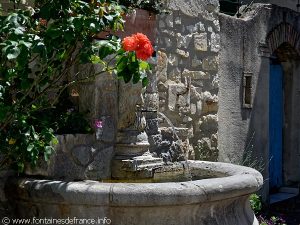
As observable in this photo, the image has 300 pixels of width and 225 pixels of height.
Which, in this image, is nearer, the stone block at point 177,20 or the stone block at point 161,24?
the stone block at point 161,24

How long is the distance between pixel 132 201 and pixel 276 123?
481cm

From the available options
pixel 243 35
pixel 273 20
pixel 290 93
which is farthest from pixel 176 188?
pixel 290 93

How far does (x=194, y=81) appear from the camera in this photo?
17.9 feet

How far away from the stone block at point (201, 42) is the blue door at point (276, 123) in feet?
6.49

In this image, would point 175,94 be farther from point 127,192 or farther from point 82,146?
point 127,192

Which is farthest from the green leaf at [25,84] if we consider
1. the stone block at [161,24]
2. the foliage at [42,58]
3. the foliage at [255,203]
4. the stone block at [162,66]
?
the foliage at [255,203]

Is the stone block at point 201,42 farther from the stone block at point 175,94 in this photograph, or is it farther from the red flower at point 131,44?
the red flower at point 131,44

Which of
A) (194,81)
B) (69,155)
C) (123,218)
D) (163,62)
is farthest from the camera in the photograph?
(194,81)

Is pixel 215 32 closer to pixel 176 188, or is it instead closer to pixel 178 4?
pixel 178 4

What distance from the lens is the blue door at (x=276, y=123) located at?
7.25 m

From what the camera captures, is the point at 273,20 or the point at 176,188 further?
the point at 273,20

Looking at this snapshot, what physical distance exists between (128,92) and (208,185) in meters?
1.10

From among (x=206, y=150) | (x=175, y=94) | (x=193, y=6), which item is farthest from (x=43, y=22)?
(x=206, y=150)

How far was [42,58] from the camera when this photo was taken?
301 cm
